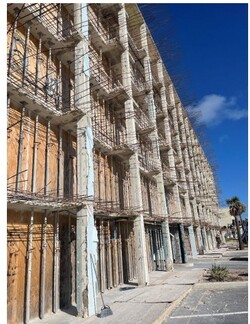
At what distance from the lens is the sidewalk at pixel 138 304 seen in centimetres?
782

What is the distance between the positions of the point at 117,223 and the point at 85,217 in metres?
5.53

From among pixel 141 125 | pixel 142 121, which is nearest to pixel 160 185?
pixel 141 125

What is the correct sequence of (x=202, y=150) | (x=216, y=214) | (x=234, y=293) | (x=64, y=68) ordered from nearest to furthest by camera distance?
(x=234, y=293)
(x=64, y=68)
(x=202, y=150)
(x=216, y=214)

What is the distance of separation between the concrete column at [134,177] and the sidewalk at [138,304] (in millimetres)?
1021

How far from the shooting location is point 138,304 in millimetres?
9352

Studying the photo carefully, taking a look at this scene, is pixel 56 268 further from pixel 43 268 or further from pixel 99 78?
pixel 99 78

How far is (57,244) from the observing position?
9336 mm

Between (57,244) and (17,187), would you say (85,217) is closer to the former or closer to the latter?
(57,244)

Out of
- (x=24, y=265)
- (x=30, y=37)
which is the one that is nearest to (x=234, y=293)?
(x=24, y=265)

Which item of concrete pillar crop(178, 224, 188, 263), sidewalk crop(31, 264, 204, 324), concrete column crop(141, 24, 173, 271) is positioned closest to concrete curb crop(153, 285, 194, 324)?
sidewalk crop(31, 264, 204, 324)

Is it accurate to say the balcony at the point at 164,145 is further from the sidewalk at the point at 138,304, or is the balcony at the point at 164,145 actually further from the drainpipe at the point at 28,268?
the drainpipe at the point at 28,268

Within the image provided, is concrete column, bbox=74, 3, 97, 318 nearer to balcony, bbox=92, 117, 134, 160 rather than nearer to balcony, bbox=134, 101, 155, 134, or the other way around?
balcony, bbox=92, 117, 134, 160

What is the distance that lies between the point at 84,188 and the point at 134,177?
545 centimetres

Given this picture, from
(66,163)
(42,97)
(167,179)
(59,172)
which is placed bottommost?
(59,172)
